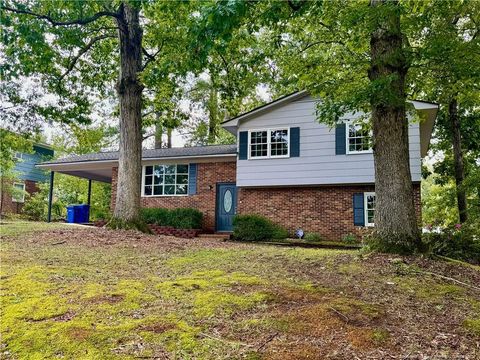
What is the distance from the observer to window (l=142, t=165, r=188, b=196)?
16.7m

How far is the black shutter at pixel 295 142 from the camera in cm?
1409

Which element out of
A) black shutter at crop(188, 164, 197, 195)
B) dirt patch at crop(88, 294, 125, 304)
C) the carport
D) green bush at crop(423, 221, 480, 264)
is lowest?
dirt patch at crop(88, 294, 125, 304)

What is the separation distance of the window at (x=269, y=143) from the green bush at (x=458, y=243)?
7764 millimetres

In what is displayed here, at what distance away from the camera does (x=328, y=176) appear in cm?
1354

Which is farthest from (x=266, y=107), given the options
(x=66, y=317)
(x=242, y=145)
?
(x=66, y=317)

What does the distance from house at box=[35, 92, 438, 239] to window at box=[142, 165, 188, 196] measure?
50mm

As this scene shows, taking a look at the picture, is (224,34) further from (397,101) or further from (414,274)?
(414,274)

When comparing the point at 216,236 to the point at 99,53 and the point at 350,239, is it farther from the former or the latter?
the point at 99,53

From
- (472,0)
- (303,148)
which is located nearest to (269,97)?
(303,148)

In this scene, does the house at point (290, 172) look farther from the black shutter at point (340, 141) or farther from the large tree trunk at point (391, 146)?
the large tree trunk at point (391, 146)

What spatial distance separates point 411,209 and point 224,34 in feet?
13.1

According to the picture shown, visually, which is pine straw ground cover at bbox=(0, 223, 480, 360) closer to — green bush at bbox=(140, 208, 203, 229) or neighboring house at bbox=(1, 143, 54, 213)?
green bush at bbox=(140, 208, 203, 229)

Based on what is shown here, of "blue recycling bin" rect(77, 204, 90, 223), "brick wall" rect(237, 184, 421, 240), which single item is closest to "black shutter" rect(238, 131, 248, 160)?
"brick wall" rect(237, 184, 421, 240)

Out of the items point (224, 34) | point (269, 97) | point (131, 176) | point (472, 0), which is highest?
point (269, 97)
